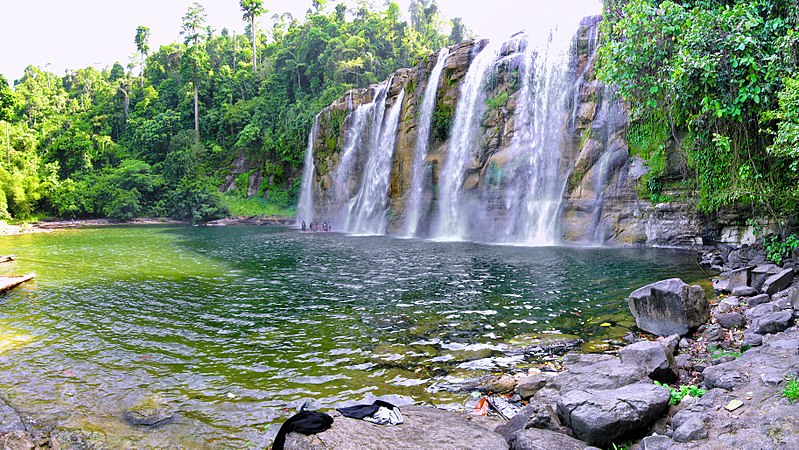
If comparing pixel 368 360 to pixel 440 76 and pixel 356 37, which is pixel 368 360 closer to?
pixel 440 76

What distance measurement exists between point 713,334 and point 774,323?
0.82 m

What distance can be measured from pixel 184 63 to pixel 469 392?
214 feet

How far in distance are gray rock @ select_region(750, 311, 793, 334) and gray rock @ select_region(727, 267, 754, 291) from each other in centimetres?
391

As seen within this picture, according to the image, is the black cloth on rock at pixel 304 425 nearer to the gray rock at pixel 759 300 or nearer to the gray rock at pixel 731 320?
the gray rock at pixel 731 320

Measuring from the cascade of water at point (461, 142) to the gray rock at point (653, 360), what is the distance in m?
23.6

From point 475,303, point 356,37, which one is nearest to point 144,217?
point 356,37

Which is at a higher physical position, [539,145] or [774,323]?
[539,145]

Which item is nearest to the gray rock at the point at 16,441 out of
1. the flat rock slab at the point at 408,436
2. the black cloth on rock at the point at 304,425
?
→ the black cloth on rock at the point at 304,425

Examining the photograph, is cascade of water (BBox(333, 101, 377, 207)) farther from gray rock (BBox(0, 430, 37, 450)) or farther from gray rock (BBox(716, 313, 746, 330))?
gray rock (BBox(0, 430, 37, 450))

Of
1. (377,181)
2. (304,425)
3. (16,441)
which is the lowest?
(16,441)

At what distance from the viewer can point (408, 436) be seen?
4.78m

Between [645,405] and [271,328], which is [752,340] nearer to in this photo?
[645,405]

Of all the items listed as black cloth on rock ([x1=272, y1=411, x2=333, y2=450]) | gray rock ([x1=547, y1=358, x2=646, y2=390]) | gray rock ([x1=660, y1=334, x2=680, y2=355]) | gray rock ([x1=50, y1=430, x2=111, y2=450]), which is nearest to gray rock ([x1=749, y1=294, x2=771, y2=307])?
gray rock ([x1=660, y1=334, x2=680, y2=355])

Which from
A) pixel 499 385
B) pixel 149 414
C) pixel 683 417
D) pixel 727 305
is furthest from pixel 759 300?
pixel 149 414
